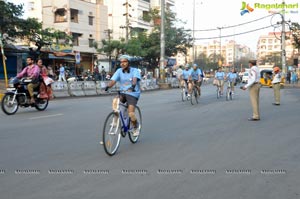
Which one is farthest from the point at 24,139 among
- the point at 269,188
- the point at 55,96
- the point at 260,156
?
the point at 55,96

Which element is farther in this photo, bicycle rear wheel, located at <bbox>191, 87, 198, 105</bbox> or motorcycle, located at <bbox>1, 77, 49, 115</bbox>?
bicycle rear wheel, located at <bbox>191, 87, 198, 105</bbox>

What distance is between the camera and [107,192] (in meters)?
4.63

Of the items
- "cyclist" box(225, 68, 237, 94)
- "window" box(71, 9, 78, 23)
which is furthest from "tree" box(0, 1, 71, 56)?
"window" box(71, 9, 78, 23)

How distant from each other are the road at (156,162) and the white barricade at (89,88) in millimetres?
14110

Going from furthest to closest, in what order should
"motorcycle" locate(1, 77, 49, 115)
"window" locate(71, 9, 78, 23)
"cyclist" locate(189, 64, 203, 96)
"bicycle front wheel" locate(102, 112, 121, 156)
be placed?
"window" locate(71, 9, 78, 23), "cyclist" locate(189, 64, 203, 96), "motorcycle" locate(1, 77, 49, 115), "bicycle front wheel" locate(102, 112, 121, 156)

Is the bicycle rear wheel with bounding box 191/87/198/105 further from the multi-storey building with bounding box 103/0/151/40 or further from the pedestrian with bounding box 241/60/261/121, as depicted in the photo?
the multi-storey building with bounding box 103/0/151/40

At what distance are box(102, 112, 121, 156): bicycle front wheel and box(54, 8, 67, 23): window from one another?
4138 cm

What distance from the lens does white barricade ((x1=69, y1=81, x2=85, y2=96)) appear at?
76.9ft

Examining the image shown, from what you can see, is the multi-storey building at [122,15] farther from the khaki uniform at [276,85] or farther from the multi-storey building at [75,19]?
the khaki uniform at [276,85]

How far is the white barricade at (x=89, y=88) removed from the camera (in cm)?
2453

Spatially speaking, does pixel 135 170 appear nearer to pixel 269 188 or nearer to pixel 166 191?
pixel 166 191

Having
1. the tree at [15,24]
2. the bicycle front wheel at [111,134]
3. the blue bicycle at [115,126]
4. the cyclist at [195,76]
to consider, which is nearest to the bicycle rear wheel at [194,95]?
the cyclist at [195,76]

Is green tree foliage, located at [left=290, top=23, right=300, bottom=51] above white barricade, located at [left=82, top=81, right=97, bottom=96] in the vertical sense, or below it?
above

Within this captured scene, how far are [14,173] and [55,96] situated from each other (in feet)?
55.8
